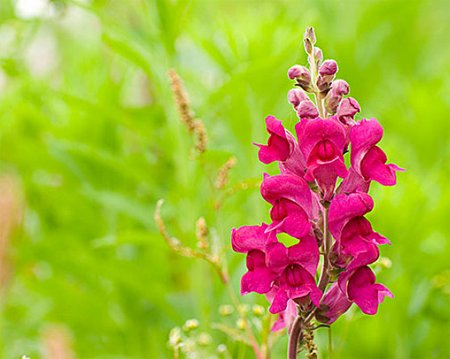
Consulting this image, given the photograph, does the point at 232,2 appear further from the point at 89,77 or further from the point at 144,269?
the point at 144,269

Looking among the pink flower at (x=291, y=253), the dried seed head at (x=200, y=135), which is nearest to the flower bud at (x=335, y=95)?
the pink flower at (x=291, y=253)

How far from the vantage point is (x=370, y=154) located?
0.47 metres

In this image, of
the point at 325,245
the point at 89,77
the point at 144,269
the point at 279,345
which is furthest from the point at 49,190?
the point at 325,245

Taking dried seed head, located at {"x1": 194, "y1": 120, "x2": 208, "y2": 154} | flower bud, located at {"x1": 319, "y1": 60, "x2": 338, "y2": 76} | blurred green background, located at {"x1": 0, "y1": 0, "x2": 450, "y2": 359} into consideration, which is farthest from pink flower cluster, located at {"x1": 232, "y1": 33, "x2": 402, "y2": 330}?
blurred green background, located at {"x1": 0, "y1": 0, "x2": 450, "y2": 359}

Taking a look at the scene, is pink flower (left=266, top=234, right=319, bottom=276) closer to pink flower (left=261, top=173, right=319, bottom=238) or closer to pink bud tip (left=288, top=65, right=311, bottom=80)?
pink flower (left=261, top=173, right=319, bottom=238)

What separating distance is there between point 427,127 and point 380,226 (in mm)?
399

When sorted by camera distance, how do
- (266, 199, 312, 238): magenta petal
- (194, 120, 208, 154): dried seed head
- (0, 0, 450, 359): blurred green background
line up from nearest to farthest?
(266, 199, 312, 238): magenta petal → (194, 120, 208, 154): dried seed head → (0, 0, 450, 359): blurred green background

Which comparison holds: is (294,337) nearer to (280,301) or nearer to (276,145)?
(280,301)

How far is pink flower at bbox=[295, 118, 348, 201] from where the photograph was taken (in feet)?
1.43

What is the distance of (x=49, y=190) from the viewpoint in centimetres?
116

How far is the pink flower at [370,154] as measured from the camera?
461 mm

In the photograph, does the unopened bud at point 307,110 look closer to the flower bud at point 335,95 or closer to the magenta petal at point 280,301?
the flower bud at point 335,95

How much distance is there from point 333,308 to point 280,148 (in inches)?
5.2

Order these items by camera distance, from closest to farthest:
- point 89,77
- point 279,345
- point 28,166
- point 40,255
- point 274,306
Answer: point 274,306 → point 279,345 → point 40,255 → point 28,166 → point 89,77
